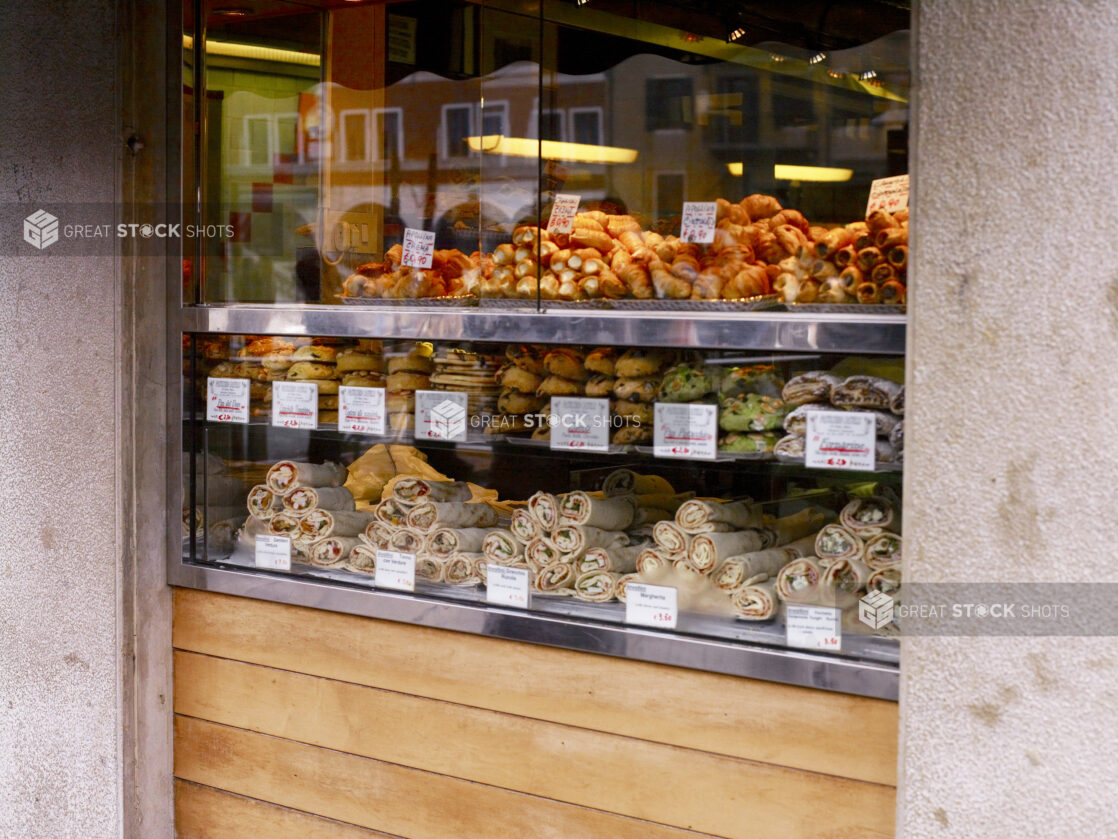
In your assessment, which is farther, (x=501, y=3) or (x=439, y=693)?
(x=501, y=3)

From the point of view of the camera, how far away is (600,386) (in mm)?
2338

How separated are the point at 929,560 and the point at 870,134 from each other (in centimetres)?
97

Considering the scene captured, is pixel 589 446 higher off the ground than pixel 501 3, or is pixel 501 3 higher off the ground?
pixel 501 3

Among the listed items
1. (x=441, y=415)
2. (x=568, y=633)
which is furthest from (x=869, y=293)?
(x=441, y=415)

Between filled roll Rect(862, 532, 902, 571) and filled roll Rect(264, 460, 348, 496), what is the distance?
1.29m

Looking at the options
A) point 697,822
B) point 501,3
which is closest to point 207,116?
point 501,3

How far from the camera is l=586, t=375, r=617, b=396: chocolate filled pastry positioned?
233 cm

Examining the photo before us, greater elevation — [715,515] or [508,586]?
[715,515]

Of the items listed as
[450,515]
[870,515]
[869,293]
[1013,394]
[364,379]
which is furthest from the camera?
[364,379]

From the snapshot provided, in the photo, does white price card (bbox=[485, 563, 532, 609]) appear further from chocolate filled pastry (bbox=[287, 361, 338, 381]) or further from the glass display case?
chocolate filled pastry (bbox=[287, 361, 338, 381])

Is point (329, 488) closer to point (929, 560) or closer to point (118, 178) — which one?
point (118, 178)

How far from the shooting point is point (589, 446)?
7.71 ft

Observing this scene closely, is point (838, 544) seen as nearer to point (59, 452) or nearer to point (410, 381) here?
point (410, 381)

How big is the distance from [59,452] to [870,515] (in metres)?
1.85
